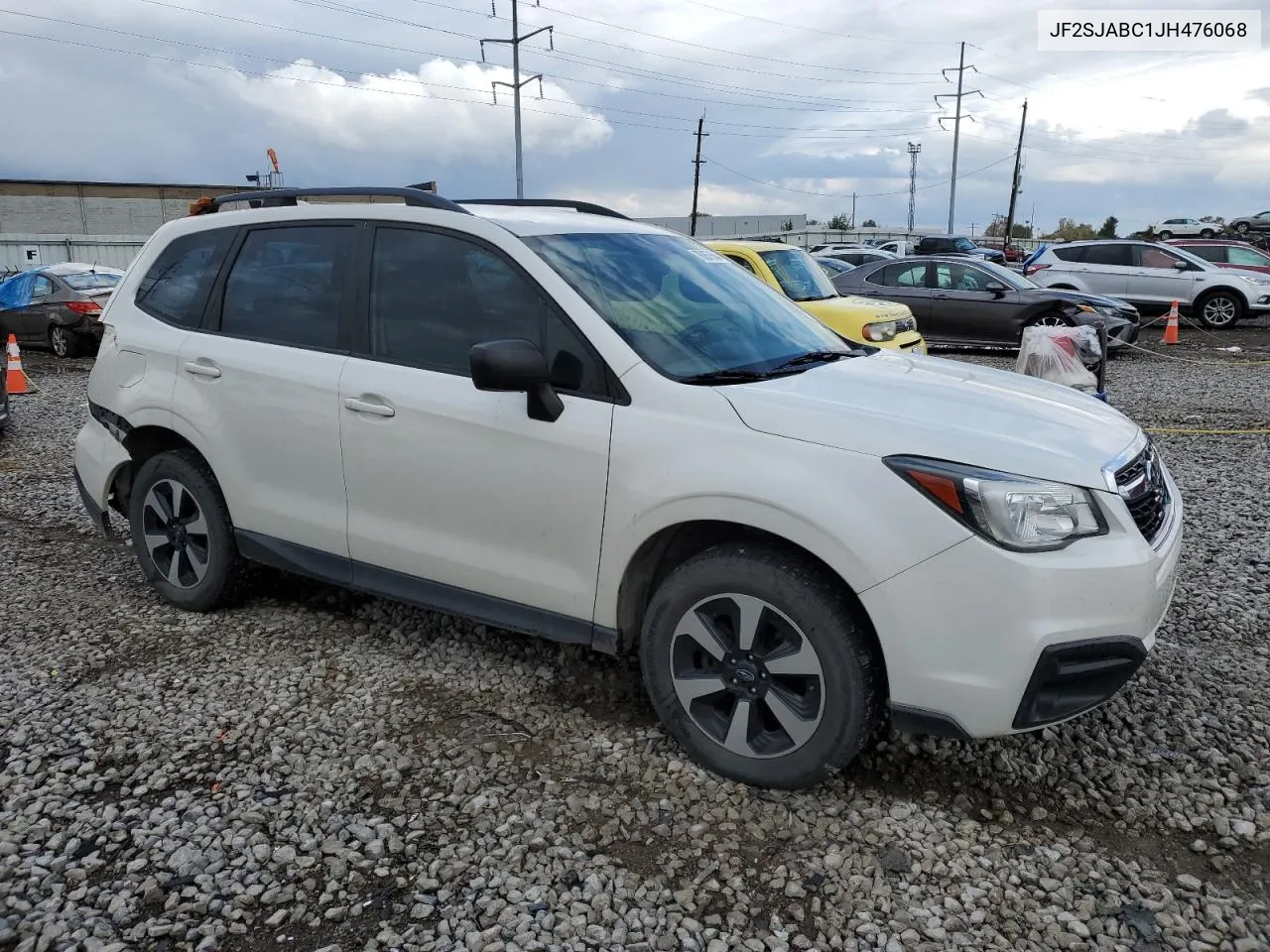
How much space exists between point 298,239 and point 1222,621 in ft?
14.7

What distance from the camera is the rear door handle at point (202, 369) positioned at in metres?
4.15

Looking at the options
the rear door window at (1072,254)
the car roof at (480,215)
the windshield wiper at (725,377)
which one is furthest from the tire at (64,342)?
the rear door window at (1072,254)

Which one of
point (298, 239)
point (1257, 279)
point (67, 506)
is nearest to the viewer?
point (298, 239)

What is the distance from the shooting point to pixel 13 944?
2.45 meters

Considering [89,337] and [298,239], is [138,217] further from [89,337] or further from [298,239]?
[298,239]

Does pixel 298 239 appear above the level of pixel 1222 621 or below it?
above

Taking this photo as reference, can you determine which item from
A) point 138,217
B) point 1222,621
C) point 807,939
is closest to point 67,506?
point 807,939

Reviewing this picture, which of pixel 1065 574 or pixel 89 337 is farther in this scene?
pixel 89 337

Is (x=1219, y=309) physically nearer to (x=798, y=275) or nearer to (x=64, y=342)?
(x=798, y=275)

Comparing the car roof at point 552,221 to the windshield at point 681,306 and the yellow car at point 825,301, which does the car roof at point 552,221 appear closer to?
the windshield at point 681,306

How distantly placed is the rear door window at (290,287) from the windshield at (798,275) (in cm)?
715

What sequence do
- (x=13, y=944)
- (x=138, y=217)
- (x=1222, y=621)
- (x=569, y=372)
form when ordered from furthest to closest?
(x=138, y=217) → (x=1222, y=621) → (x=569, y=372) → (x=13, y=944)

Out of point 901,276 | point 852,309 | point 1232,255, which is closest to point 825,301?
point 852,309

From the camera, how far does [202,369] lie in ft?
13.8
